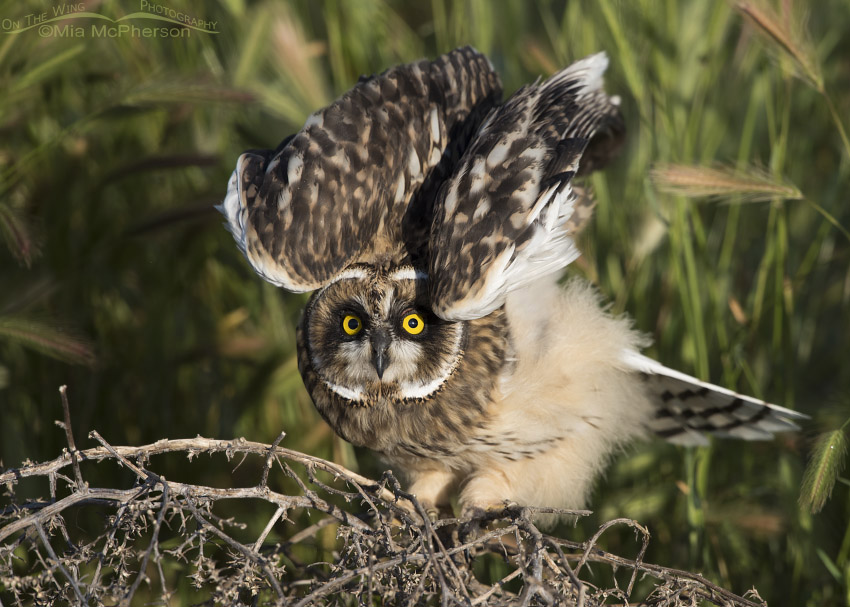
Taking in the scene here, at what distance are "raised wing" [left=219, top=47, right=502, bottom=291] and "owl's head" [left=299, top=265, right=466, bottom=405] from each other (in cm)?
8

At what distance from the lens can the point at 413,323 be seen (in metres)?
1.97

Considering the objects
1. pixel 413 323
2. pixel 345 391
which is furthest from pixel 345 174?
pixel 345 391

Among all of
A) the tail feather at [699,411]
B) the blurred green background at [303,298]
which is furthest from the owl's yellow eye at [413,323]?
the blurred green background at [303,298]

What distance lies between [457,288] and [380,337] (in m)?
0.27

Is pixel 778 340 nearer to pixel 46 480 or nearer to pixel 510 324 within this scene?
pixel 510 324

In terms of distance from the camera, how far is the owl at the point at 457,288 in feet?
6.04

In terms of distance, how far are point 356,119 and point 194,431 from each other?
122 cm

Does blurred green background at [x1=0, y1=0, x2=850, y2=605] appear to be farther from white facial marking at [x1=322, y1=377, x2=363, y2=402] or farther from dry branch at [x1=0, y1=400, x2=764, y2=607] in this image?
dry branch at [x1=0, y1=400, x2=764, y2=607]

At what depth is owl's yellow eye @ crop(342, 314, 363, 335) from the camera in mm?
2000

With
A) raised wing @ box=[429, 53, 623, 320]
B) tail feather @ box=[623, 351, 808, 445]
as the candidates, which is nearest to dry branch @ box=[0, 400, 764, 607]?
raised wing @ box=[429, 53, 623, 320]

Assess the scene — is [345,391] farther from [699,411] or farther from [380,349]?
[699,411]

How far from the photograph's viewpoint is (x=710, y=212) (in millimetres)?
3107

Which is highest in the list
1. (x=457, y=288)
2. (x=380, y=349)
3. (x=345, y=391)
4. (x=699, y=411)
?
(x=457, y=288)

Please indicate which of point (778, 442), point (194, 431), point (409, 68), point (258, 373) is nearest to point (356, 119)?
point (409, 68)
